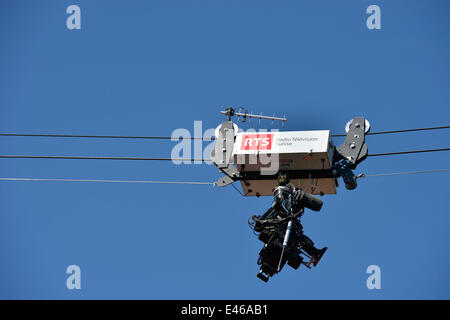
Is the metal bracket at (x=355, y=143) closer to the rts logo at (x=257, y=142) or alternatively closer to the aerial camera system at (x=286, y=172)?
the aerial camera system at (x=286, y=172)

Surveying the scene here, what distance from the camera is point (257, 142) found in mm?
21266

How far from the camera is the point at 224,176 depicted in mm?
22188

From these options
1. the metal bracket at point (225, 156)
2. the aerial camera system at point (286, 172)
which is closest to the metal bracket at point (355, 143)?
the aerial camera system at point (286, 172)

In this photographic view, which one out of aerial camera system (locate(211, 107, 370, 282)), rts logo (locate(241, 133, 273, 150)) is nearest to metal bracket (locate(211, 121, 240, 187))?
aerial camera system (locate(211, 107, 370, 282))

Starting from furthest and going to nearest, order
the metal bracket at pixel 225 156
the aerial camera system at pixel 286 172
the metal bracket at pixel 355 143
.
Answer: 1. the metal bracket at pixel 225 156
2. the metal bracket at pixel 355 143
3. the aerial camera system at pixel 286 172

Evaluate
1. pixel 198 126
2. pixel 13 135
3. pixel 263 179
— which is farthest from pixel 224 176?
pixel 13 135

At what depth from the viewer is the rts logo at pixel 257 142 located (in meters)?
21.2

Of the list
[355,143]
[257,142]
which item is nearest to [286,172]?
[257,142]

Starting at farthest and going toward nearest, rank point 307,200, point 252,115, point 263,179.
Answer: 1. point 252,115
2. point 263,179
3. point 307,200

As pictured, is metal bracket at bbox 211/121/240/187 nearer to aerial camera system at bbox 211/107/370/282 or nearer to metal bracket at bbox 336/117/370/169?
aerial camera system at bbox 211/107/370/282

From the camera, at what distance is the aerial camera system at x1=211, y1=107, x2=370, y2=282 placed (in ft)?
67.3

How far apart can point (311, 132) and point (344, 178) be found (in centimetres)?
142

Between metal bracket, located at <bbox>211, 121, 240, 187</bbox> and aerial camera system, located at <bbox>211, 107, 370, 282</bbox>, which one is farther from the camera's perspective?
metal bracket, located at <bbox>211, 121, 240, 187</bbox>
